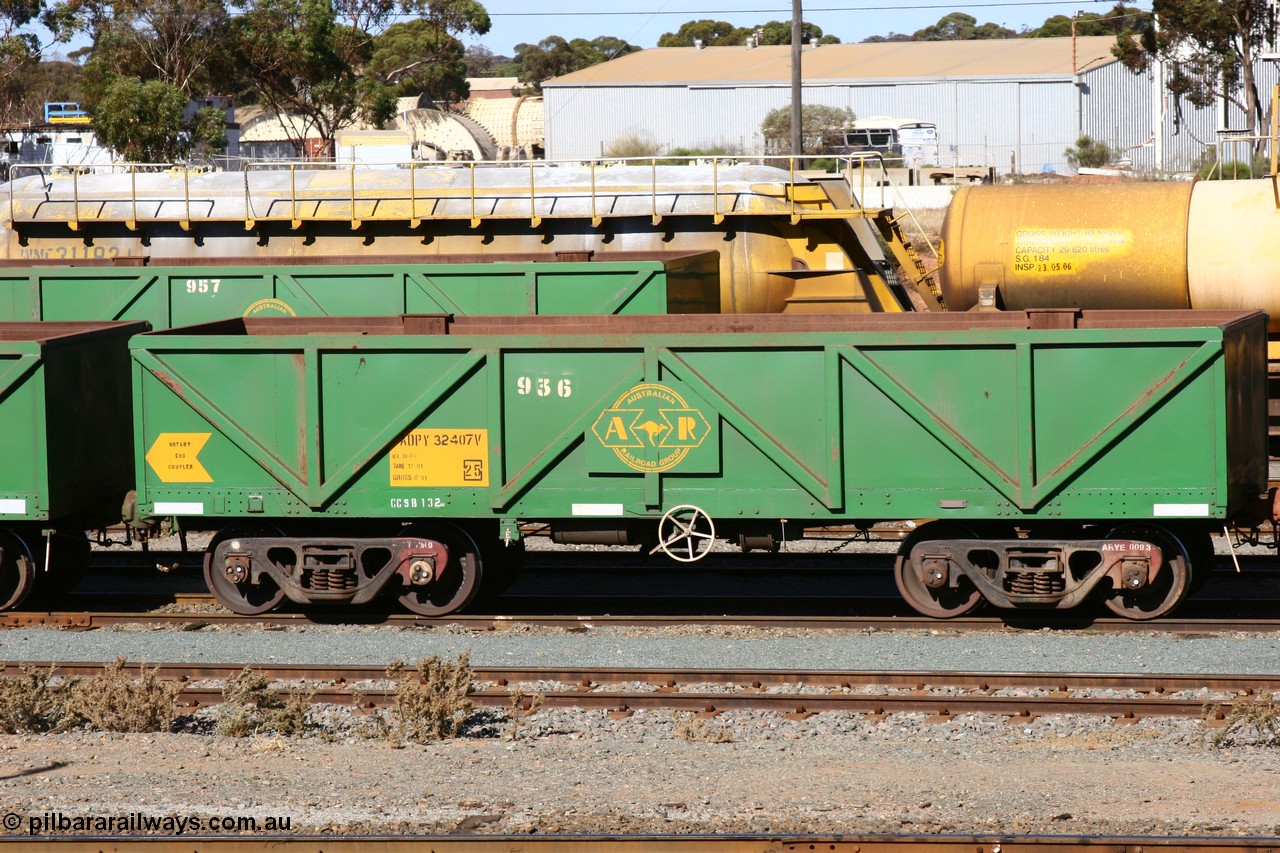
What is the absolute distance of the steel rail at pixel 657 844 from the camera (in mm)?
6797

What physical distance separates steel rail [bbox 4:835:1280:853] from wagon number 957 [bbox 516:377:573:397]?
555cm

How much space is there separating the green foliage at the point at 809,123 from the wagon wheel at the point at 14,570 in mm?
58662

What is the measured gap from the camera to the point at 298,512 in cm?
1245

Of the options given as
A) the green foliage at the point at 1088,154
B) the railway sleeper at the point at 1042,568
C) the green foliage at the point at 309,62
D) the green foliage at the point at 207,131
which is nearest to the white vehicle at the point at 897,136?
the green foliage at the point at 1088,154

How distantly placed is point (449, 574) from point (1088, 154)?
57105 millimetres

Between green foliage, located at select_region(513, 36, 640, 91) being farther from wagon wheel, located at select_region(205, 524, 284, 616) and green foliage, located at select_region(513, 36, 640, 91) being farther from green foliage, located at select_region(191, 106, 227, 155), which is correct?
wagon wheel, located at select_region(205, 524, 284, 616)

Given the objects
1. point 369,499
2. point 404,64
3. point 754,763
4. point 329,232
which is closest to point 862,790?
point 754,763

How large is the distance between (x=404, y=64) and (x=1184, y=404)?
229 feet

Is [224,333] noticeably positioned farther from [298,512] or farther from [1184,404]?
[1184,404]

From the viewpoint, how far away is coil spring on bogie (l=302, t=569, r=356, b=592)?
12.4 m

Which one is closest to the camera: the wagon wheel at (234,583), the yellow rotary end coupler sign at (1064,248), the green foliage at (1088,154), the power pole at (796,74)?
the wagon wheel at (234,583)

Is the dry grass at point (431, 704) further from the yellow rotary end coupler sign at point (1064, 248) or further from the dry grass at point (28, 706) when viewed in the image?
the yellow rotary end coupler sign at point (1064, 248)

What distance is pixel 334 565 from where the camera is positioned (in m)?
12.4

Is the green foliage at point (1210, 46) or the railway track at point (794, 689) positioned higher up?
the green foliage at point (1210, 46)
